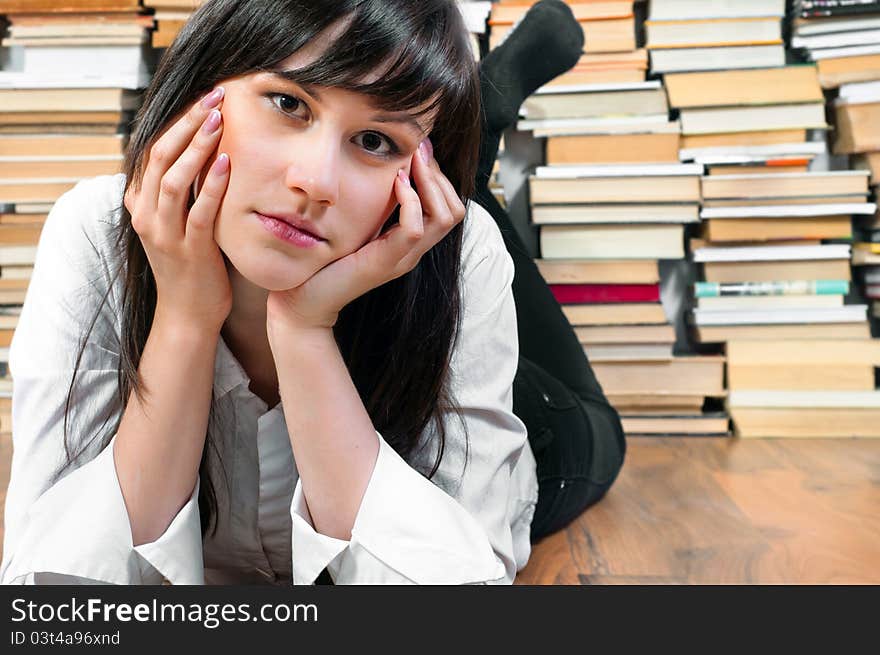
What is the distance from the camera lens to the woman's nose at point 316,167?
77 cm

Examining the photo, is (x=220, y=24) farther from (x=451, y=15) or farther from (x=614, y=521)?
(x=614, y=521)

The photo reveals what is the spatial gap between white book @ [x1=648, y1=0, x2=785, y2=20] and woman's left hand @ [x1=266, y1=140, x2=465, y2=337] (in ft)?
4.64

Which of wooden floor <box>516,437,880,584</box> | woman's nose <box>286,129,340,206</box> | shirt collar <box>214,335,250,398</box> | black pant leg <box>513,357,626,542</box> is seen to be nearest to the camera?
woman's nose <box>286,129,340,206</box>

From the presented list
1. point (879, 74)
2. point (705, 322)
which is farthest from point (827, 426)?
point (879, 74)

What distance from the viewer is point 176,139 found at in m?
0.82

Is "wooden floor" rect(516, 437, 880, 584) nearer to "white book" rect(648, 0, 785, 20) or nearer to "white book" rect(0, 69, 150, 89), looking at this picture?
"white book" rect(648, 0, 785, 20)

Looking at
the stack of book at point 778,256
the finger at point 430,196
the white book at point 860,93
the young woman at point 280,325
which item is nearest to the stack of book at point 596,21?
the stack of book at point 778,256

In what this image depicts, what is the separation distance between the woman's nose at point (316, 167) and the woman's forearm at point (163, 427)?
7.7 inches

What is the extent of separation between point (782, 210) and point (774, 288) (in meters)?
0.18

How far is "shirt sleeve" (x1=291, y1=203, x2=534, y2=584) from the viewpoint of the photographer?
85 centimetres

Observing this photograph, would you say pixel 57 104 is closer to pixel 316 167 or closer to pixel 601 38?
pixel 601 38

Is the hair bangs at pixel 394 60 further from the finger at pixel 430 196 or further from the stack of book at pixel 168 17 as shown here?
the stack of book at pixel 168 17

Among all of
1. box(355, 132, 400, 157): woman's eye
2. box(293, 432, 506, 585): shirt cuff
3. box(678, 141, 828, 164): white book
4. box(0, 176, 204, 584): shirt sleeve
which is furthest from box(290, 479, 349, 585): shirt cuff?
box(678, 141, 828, 164): white book
